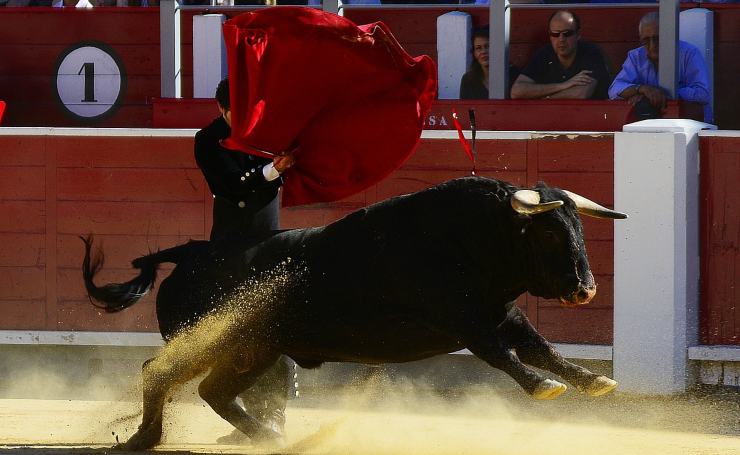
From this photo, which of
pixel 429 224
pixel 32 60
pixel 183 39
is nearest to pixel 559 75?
pixel 183 39

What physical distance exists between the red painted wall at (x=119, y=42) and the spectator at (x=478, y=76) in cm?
39

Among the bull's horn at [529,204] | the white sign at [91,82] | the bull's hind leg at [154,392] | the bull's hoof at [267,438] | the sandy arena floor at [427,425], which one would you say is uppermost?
the white sign at [91,82]

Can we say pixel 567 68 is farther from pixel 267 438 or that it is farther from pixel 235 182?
pixel 267 438

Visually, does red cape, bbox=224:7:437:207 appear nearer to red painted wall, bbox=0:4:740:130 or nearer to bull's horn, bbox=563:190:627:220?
bull's horn, bbox=563:190:627:220

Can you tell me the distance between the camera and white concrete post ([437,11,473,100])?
788 cm

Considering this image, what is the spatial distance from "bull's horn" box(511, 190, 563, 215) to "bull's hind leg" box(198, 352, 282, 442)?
3.62 feet

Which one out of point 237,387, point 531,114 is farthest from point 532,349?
point 531,114

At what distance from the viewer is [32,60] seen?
927 cm

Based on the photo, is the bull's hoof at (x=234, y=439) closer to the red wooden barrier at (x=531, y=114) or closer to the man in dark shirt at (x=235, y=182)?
the man in dark shirt at (x=235, y=182)

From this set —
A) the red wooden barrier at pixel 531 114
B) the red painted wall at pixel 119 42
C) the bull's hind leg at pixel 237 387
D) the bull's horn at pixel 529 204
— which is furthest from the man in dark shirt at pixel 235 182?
the red painted wall at pixel 119 42

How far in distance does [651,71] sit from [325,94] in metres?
2.64

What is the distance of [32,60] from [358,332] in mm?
4928

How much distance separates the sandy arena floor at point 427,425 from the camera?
564cm

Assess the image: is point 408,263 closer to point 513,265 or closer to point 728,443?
point 513,265
